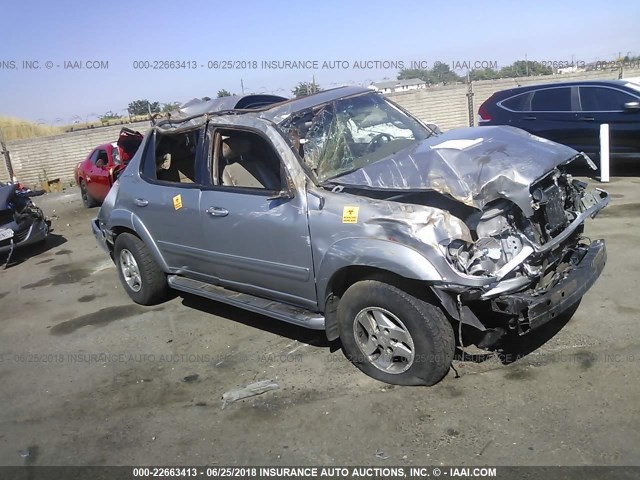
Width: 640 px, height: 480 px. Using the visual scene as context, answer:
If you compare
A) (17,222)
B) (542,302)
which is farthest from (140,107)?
(542,302)

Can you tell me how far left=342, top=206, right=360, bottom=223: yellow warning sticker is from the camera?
378 cm

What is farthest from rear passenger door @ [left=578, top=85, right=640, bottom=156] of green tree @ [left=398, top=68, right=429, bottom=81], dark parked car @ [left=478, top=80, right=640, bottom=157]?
green tree @ [left=398, top=68, right=429, bottom=81]

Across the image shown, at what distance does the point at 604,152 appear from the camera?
9.30m

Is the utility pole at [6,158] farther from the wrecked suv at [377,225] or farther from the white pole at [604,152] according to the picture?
the white pole at [604,152]

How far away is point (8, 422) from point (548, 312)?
3.73 meters

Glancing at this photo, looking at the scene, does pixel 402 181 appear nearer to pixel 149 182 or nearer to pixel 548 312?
pixel 548 312

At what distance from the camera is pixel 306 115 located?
183 inches

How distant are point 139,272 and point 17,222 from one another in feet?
13.9

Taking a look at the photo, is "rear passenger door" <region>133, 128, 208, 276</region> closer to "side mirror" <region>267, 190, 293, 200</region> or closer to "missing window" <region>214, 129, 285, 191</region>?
"missing window" <region>214, 129, 285, 191</region>

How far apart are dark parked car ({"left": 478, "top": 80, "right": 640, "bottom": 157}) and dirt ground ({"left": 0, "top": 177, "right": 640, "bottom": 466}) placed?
14.1ft

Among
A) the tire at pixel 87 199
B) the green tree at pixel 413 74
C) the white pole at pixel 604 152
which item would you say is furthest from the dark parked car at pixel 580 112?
the green tree at pixel 413 74

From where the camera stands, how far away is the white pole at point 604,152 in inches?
364

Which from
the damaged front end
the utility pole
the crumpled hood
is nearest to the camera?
the damaged front end

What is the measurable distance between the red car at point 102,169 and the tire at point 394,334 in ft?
29.8
